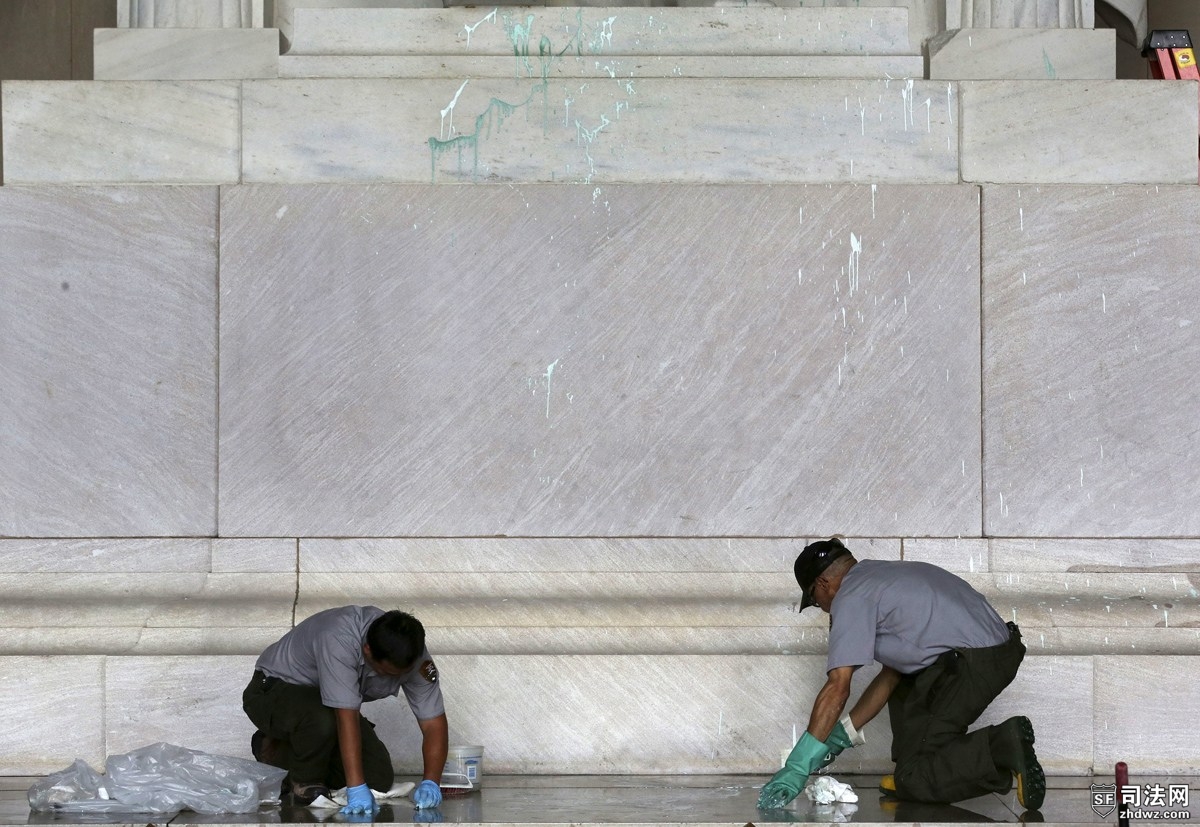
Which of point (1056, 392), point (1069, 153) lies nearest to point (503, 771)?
point (1056, 392)

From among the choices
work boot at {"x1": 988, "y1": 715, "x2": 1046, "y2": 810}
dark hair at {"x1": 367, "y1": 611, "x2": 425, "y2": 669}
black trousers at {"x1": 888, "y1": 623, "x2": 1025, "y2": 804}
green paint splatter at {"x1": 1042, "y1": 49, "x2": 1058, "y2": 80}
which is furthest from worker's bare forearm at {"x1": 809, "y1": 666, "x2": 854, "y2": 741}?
green paint splatter at {"x1": 1042, "y1": 49, "x2": 1058, "y2": 80}

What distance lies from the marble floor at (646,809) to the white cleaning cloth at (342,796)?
0.27 ft

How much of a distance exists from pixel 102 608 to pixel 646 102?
144 inches

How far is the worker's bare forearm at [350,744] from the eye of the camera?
6.59 m

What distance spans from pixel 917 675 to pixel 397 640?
87.2 inches

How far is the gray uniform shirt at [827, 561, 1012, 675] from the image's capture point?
671 cm

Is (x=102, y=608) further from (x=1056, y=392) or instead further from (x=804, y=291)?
(x=1056, y=392)

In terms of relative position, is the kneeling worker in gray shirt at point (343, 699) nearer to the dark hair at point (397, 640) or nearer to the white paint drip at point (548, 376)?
the dark hair at point (397, 640)

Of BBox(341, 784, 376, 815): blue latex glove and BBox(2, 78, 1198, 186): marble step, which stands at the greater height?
BBox(2, 78, 1198, 186): marble step

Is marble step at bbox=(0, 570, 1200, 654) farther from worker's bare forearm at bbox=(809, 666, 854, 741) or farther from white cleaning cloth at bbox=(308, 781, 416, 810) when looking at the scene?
worker's bare forearm at bbox=(809, 666, 854, 741)

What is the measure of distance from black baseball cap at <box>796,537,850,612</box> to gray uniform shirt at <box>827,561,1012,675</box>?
100 mm

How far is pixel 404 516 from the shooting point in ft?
26.6

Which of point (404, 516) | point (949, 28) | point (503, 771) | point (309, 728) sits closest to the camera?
point (309, 728)

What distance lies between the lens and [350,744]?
6598 millimetres
